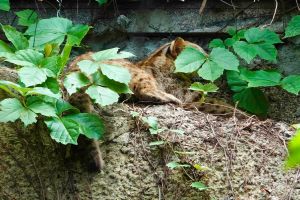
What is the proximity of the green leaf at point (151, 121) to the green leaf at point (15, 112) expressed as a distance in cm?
66

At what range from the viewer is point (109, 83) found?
2.36 metres

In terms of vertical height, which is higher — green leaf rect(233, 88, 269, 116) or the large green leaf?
the large green leaf

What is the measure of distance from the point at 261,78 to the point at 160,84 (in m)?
0.75

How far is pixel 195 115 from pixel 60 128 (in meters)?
0.95

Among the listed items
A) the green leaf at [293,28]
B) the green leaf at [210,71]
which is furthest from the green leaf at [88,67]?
the green leaf at [293,28]

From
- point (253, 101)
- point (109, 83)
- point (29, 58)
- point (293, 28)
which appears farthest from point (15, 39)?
point (293, 28)

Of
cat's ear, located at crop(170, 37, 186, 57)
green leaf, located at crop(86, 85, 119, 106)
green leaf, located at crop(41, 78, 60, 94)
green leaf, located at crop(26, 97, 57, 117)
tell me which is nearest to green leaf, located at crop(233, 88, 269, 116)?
cat's ear, located at crop(170, 37, 186, 57)

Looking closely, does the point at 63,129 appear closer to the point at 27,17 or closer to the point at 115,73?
the point at 115,73

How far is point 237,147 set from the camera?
2.45 m

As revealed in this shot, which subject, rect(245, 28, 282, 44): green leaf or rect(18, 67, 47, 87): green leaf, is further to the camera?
rect(245, 28, 282, 44): green leaf

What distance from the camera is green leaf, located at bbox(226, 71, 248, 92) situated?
11.3 feet

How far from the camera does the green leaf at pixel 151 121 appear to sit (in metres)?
2.38

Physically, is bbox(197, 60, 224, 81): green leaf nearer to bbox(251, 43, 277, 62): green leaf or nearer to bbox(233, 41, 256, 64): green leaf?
bbox(233, 41, 256, 64): green leaf

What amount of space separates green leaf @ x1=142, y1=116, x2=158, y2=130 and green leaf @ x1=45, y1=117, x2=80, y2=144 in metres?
0.47
